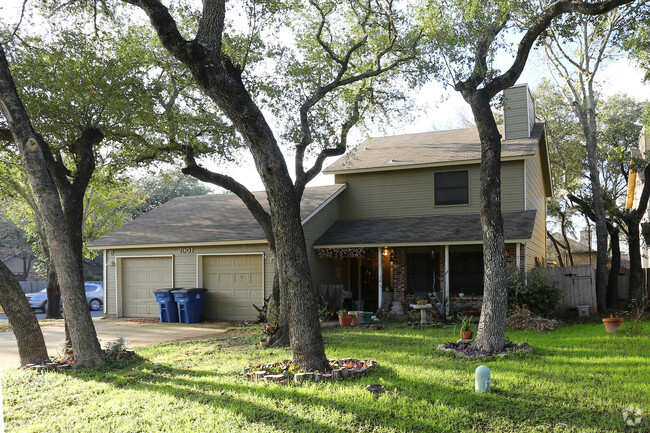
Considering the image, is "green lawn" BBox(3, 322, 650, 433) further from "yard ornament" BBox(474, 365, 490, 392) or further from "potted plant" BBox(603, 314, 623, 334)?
"potted plant" BBox(603, 314, 623, 334)

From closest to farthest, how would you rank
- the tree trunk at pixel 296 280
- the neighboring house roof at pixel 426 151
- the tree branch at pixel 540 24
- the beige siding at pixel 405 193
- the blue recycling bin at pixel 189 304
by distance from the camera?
the tree trunk at pixel 296 280, the tree branch at pixel 540 24, the blue recycling bin at pixel 189 304, the beige siding at pixel 405 193, the neighboring house roof at pixel 426 151

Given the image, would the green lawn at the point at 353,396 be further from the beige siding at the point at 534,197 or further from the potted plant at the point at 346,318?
the beige siding at the point at 534,197

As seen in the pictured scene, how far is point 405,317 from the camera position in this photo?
1532 cm

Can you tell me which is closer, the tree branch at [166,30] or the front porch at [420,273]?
the tree branch at [166,30]

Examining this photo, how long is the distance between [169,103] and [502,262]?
8508mm

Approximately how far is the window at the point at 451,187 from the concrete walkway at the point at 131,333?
8.06 metres

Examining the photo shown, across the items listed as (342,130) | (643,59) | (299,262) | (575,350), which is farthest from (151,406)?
(643,59)

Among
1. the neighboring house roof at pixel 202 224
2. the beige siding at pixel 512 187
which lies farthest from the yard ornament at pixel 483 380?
the beige siding at pixel 512 187

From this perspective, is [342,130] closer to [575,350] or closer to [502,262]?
[502,262]

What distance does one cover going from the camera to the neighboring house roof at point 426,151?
A: 16719 mm

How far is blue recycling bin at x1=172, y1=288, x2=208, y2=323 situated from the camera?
16000mm

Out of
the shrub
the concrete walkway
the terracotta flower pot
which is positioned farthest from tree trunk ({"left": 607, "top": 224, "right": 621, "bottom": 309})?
the concrete walkway

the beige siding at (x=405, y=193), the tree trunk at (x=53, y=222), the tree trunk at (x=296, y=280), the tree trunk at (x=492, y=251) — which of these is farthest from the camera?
the beige siding at (x=405, y=193)

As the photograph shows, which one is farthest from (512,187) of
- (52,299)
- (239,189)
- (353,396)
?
(52,299)
